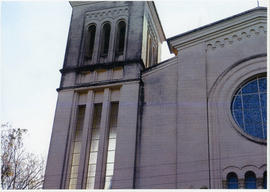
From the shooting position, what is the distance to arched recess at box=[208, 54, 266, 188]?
15.2 m

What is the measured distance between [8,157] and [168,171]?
9054mm

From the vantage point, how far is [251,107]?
16.0 meters

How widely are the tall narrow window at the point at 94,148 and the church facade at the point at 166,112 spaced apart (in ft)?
0.14

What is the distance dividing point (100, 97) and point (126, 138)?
275 centimetres

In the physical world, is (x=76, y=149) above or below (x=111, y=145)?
below

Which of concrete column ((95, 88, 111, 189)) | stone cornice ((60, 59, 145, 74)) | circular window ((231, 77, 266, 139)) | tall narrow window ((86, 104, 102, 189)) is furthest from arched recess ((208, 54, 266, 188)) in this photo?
tall narrow window ((86, 104, 102, 189))

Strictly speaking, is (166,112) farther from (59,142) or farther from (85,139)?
(59,142)

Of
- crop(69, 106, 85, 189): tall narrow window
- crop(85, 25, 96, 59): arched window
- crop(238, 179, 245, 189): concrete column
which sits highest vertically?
crop(85, 25, 96, 59): arched window

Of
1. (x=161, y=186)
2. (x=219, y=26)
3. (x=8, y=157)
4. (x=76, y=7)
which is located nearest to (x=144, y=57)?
(x=219, y=26)

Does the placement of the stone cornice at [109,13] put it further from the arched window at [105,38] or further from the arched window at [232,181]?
the arched window at [232,181]

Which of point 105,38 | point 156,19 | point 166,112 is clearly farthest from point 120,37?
point 166,112

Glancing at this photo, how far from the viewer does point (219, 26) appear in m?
18.1

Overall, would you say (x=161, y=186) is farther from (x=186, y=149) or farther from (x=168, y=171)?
(x=186, y=149)

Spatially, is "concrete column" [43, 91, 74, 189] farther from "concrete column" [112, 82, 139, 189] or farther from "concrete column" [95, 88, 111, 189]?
"concrete column" [112, 82, 139, 189]
